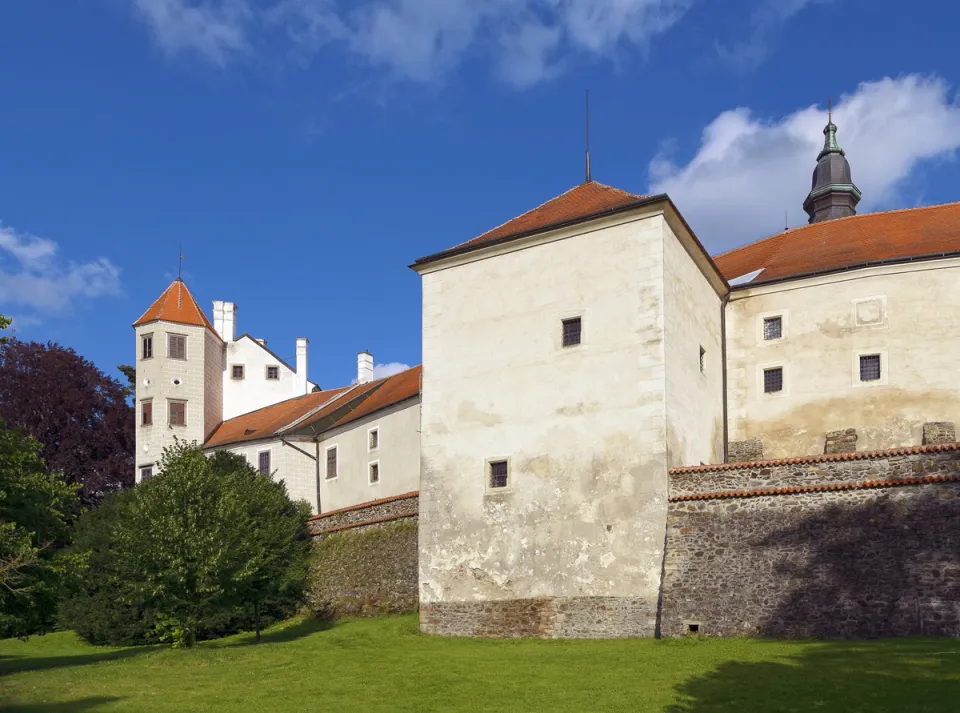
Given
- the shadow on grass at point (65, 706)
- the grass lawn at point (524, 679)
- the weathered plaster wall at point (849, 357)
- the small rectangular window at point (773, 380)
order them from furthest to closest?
the small rectangular window at point (773, 380)
the weathered plaster wall at point (849, 357)
the shadow on grass at point (65, 706)
the grass lawn at point (524, 679)

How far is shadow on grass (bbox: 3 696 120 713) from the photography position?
16.7 m

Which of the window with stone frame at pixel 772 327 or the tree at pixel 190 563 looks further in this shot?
the window with stone frame at pixel 772 327

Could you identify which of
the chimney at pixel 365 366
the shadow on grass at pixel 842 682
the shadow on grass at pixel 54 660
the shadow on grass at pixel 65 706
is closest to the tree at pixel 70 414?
the chimney at pixel 365 366

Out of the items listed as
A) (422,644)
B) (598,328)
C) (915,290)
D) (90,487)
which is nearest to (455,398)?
(598,328)

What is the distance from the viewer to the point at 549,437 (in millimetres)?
24422

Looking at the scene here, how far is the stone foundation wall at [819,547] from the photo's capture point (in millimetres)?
19750

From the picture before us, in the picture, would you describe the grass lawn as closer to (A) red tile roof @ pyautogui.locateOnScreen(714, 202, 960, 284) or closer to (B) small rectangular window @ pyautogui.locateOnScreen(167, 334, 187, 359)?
(A) red tile roof @ pyautogui.locateOnScreen(714, 202, 960, 284)

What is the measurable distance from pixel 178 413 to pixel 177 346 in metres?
2.97

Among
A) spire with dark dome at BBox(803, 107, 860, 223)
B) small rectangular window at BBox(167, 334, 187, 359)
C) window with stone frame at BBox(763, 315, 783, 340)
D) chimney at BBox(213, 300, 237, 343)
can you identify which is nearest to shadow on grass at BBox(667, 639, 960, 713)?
window with stone frame at BBox(763, 315, 783, 340)

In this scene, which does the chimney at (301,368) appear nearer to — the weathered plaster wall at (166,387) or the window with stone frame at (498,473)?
the weathered plaster wall at (166,387)

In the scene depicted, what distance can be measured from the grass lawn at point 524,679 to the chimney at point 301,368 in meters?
29.2

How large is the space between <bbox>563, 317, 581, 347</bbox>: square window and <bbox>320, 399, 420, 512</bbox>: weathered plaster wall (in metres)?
11.4

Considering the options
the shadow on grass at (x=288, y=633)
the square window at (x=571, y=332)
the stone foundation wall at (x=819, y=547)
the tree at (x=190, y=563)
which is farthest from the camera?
the shadow on grass at (x=288, y=633)

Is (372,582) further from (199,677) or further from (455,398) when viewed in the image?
(199,677)
